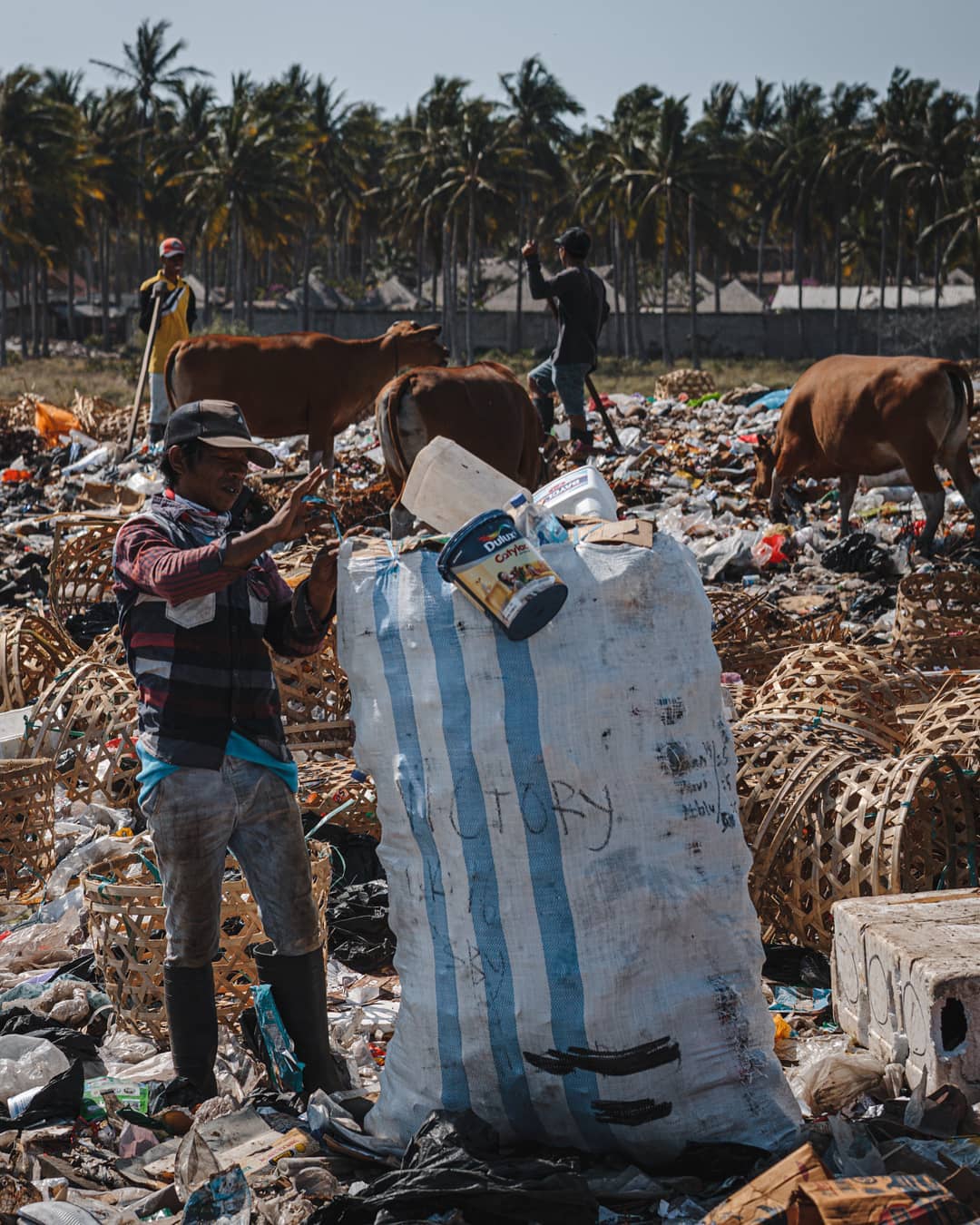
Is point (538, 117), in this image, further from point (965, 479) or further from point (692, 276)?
point (965, 479)

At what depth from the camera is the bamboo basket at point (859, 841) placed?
4.10m

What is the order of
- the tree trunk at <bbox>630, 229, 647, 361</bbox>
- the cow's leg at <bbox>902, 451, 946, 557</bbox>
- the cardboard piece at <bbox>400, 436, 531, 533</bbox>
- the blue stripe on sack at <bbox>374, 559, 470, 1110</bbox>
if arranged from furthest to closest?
1. the tree trunk at <bbox>630, 229, 647, 361</bbox>
2. the cow's leg at <bbox>902, 451, 946, 557</bbox>
3. the cardboard piece at <bbox>400, 436, 531, 533</bbox>
4. the blue stripe on sack at <bbox>374, 559, 470, 1110</bbox>

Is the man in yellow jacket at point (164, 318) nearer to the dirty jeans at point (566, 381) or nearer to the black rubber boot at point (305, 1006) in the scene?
the dirty jeans at point (566, 381)

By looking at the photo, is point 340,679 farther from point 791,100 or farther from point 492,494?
point 791,100

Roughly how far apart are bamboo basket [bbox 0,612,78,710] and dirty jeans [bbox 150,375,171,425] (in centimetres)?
508

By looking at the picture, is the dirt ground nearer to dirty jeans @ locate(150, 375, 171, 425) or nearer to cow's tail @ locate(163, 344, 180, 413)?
dirty jeans @ locate(150, 375, 171, 425)

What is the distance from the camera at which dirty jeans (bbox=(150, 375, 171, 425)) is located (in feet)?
39.1

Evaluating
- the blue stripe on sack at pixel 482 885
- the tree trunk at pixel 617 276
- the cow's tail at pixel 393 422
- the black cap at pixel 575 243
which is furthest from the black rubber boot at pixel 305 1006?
the tree trunk at pixel 617 276

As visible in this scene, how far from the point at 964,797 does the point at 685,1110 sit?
A: 183cm

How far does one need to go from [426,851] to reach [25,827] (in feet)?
8.59

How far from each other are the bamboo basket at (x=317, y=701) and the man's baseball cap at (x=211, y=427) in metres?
2.57

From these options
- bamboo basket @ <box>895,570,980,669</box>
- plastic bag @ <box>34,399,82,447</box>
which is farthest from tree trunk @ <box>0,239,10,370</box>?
bamboo basket @ <box>895,570,980,669</box>

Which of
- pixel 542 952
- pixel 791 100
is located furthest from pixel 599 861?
pixel 791 100

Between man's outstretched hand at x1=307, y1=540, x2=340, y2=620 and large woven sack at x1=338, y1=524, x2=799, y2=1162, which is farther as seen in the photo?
man's outstretched hand at x1=307, y1=540, x2=340, y2=620
